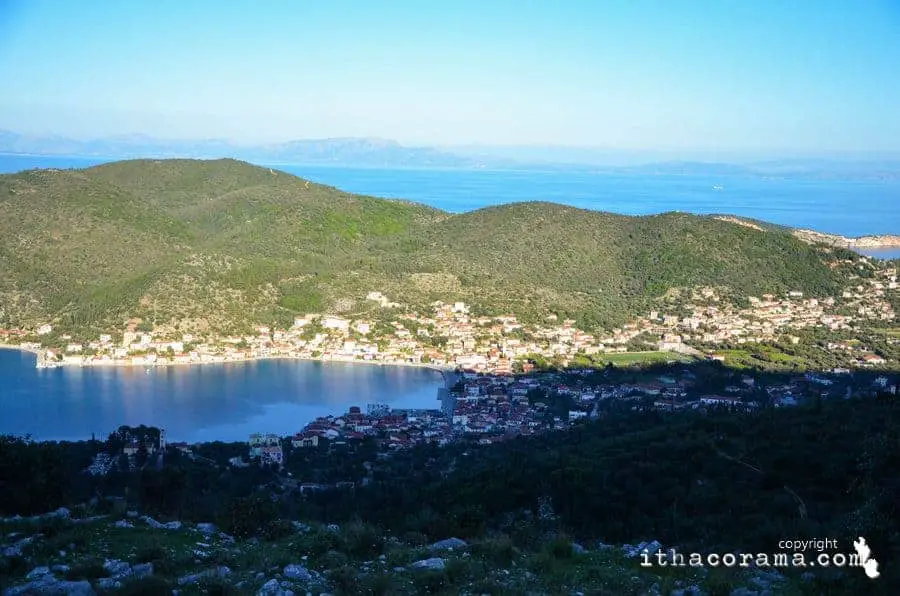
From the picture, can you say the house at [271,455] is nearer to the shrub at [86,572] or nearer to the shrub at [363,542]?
the shrub at [363,542]

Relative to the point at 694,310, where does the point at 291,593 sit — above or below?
above

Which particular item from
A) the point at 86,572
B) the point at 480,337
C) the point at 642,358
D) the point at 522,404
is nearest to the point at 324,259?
the point at 480,337

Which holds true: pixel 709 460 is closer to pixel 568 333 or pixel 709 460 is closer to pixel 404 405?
pixel 404 405

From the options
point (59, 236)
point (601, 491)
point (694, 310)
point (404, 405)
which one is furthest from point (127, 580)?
point (59, 236)

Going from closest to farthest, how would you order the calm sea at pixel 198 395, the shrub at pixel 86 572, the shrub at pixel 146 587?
the shrub at pixel 146 587 → the shrub at pixel 86 572 → the calm sea at pixel 198 395

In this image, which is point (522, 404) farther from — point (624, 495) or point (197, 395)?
point (624, 495)

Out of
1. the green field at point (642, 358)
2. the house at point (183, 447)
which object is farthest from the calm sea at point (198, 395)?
the green field at point (642, 358)
